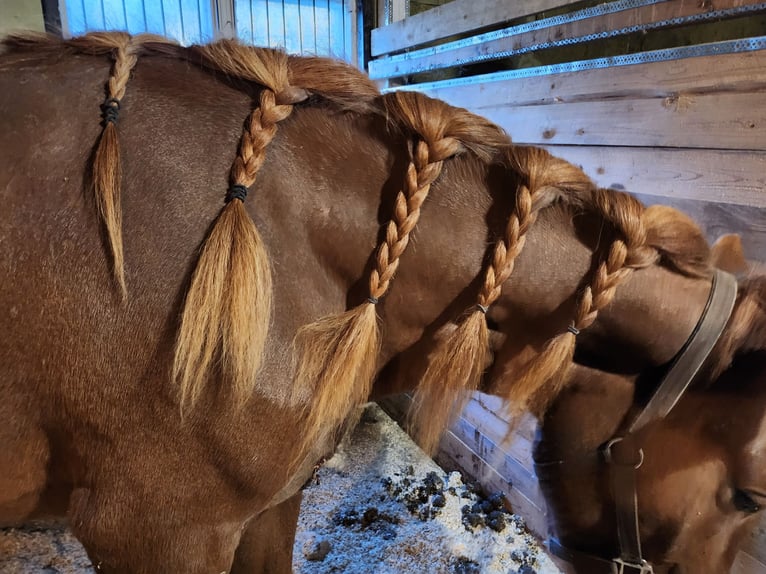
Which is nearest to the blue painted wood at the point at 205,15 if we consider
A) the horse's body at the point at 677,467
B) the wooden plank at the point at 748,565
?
the horse's body at the point at 677,467

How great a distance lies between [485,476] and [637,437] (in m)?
1.56

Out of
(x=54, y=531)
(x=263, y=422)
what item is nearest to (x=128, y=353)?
(x=263, y=422)

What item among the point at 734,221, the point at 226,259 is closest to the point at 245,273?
the point at 226,259

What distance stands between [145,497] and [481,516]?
1.65 m

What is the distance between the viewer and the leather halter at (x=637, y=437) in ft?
2.30

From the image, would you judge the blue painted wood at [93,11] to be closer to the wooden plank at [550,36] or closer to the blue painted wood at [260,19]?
the blue painted wood at [260,19]

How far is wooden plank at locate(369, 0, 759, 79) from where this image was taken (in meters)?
1.23

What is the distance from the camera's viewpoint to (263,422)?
0.68m

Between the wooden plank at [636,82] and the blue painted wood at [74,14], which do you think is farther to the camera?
the blue painted wood at [74,14]

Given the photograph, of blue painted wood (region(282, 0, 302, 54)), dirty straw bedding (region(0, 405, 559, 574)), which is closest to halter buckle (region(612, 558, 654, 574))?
dirty straw bedding (region(0, 405, 559, 574))

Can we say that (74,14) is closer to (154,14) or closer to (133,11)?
(133,11)

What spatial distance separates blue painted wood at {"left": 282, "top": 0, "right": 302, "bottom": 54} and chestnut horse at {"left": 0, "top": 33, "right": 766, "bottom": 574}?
2.45 m

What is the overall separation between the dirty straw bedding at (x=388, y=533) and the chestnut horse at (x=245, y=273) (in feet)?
4.15

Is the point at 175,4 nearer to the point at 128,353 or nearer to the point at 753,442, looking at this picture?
the point at 128,353
